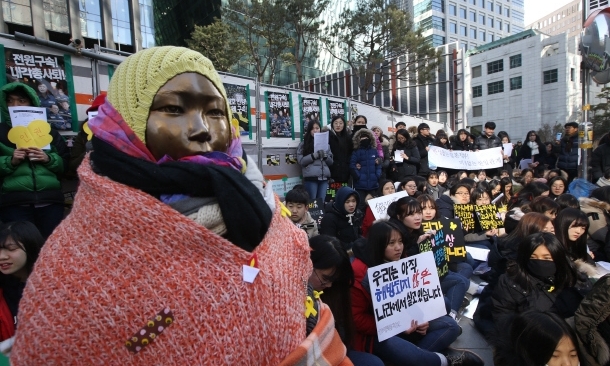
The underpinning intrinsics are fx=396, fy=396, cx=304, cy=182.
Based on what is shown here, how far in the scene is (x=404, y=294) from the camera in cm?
318

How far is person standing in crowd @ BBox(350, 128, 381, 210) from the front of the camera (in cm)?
702

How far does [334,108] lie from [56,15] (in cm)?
2098

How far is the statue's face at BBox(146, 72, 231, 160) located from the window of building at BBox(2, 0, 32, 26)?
2331 centimetres

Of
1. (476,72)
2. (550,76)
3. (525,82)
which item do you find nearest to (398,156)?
(550,76)

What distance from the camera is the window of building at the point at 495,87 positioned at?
46.4m

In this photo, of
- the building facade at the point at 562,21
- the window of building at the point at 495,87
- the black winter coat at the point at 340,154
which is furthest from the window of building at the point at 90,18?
the building facade at the point at 562,21

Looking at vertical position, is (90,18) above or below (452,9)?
below

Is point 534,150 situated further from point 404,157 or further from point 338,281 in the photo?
point 338,281

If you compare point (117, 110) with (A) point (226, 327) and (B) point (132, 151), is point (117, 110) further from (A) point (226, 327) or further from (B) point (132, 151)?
(A) point (226, 327)

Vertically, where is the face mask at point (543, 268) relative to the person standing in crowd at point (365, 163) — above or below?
below

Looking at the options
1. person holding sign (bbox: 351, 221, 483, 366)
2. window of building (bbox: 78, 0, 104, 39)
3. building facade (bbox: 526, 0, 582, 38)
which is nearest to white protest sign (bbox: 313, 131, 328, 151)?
person holding sign (bbox: 351, 221, 483, 366)

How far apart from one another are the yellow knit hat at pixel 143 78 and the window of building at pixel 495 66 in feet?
172

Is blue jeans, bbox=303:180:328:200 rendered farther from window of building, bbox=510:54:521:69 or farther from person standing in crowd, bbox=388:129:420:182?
window of building, bbox=510:54:521:69

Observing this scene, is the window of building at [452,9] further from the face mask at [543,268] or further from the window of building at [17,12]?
the face mask at [543,268]
